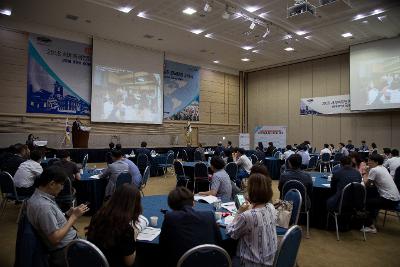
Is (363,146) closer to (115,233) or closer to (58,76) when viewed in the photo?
(58,76)

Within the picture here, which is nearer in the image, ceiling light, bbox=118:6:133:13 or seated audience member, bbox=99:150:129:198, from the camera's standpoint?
seated audience member, bbox=99:150:129:198

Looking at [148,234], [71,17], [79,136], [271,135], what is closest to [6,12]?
[71,17]

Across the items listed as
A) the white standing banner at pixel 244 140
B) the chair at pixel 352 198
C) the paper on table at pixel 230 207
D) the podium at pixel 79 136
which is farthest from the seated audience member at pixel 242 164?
the white standing banner at pixel 244 140

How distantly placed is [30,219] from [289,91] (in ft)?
56.7

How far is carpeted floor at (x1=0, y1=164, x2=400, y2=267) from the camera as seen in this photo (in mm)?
3725

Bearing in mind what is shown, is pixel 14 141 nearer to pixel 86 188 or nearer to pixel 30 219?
pixel 86 188

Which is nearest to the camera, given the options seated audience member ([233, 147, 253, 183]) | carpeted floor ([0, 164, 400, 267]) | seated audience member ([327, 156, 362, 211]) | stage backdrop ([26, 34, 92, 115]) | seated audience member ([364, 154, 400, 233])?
carpeted floor ([0, 164, 400, 267])

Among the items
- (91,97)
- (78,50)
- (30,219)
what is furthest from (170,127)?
(30,219)

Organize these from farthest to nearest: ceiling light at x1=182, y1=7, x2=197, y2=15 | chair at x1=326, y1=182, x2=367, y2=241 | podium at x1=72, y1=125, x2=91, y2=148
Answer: podium at x1=72, y1=125, x2=91, y2=148
ceiling light at x1=182, y1=7, x2=197, y2=15
chair at x1=326, y1=182, x2=367, y2=241

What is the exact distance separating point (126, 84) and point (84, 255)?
42.9 feet

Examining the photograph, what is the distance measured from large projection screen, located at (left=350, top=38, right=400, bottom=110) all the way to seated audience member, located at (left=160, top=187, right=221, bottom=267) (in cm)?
1365

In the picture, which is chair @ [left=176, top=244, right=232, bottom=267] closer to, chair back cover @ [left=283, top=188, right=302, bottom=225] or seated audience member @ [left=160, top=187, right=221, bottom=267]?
seated audience member @ [left=160, top=187, right=221, bottom=267]

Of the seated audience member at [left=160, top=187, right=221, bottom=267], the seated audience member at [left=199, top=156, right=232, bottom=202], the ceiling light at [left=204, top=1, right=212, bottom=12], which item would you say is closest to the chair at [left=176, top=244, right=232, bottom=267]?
the seated audience member at [left=160, top=187, right=221, bottom=267]

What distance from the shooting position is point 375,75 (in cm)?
1335
